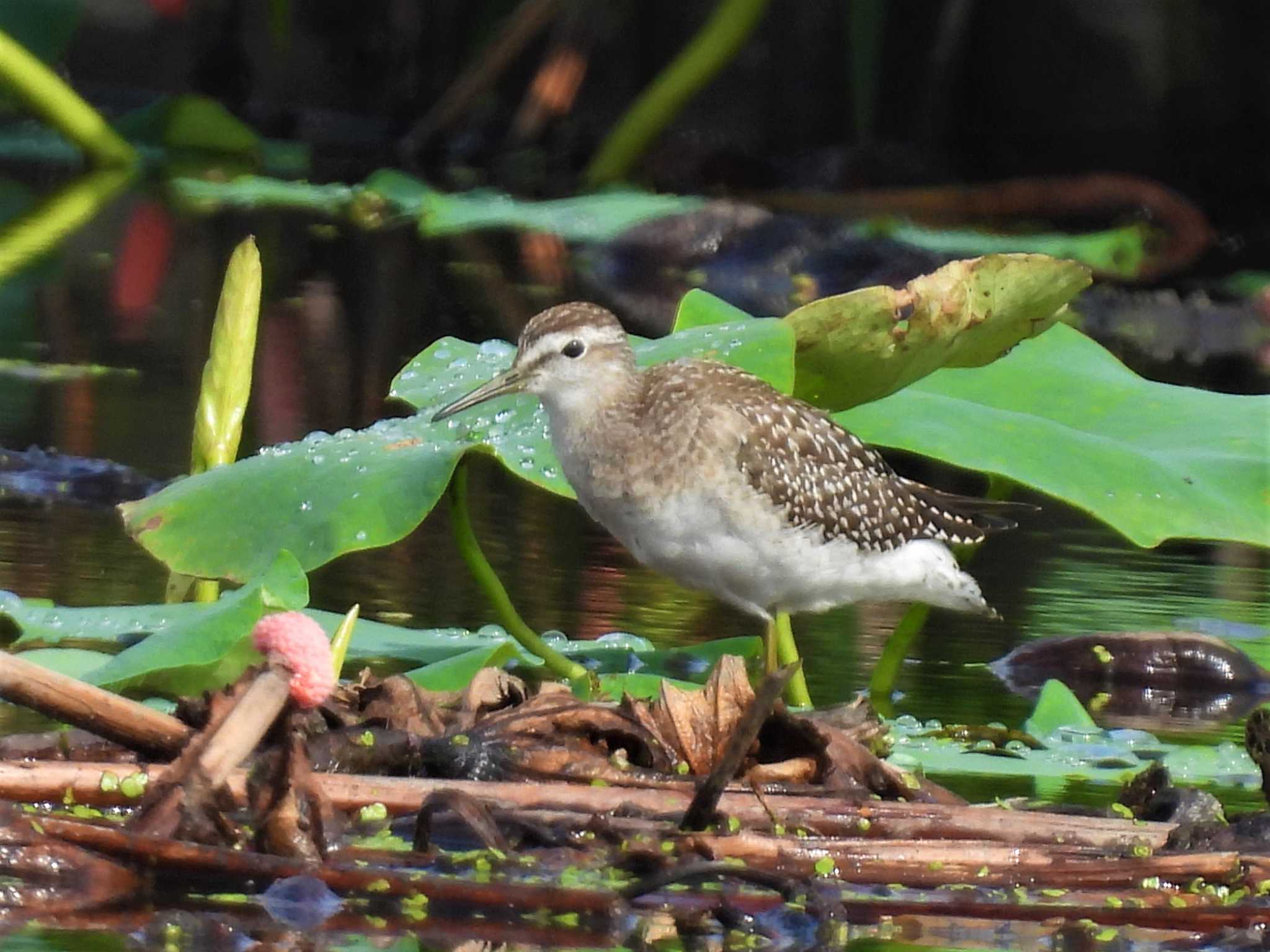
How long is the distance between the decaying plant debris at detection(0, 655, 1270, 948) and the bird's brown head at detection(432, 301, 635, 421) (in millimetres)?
1040

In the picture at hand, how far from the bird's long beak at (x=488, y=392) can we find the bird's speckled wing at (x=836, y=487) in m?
0.36

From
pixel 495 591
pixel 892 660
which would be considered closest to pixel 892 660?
pixel 892 660

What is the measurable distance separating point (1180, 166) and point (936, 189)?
1.98 m

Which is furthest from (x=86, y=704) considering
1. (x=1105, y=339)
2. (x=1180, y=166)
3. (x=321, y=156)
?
(x=321, y=156)

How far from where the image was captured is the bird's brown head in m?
4.40

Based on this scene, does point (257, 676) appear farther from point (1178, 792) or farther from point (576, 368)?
point (576, 368)

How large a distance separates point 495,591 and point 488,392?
0.39m

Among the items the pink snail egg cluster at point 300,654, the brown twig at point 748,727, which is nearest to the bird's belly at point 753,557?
the brown twig at point 748,727

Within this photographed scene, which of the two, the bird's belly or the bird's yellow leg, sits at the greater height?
the bird's belly

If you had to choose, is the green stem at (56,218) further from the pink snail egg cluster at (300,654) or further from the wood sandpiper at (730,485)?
the pink snail egg cluster at (300,654)

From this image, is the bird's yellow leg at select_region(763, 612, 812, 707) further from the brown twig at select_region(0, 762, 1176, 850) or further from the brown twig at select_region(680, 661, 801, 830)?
the brown twig at select_region(680, 661, 801, 830)

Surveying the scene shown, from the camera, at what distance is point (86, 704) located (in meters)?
2.88

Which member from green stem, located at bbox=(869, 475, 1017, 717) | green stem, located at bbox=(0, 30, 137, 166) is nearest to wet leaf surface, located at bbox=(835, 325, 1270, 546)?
green stem, located at bbox=(869, 475, 1017, 717)

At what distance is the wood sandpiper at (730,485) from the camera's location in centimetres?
426
